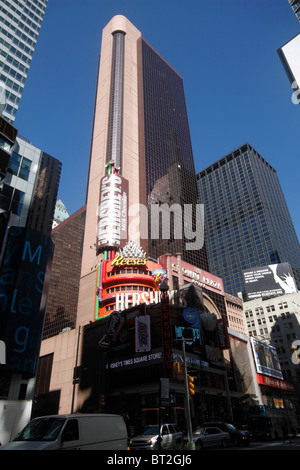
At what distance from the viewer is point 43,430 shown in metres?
→ 10.3

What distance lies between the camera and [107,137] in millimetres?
110812

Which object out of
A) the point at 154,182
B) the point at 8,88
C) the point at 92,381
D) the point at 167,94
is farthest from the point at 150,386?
the point at 167,94

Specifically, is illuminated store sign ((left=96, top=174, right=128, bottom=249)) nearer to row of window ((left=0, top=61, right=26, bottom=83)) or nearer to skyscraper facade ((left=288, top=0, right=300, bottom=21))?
row of window ((left=0, top=61, right=26, bottom=83))

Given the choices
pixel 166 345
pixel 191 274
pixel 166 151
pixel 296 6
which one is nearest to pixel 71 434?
pixel 166 345

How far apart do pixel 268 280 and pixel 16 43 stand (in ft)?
325

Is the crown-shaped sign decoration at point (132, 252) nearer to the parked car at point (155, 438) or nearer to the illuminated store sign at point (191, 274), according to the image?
the illuminated store sign at point (191, 274)

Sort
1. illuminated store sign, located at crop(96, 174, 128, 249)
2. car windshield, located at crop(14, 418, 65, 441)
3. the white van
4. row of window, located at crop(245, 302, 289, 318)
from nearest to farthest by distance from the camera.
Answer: the white van < car windshield, located at crop(14, 418, 65, 441) < illuminated store sign, located at crop(96, 174, 128, 249) < row of window, located at crop(245, 302, 289, 318)

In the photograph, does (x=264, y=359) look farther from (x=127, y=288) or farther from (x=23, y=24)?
(x=23, y=24)

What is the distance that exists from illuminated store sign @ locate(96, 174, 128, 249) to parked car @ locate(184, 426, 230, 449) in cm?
5663

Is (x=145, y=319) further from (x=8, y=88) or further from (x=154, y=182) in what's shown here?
(x=154, y=182)

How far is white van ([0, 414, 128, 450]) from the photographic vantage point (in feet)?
31.7

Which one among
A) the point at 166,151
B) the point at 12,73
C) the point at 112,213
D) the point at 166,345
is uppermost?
the point at 166,151

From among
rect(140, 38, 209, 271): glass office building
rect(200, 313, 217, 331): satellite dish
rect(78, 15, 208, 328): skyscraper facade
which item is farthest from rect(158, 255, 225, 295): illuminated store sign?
rect(200, 313, 217, 331): satellite dish
